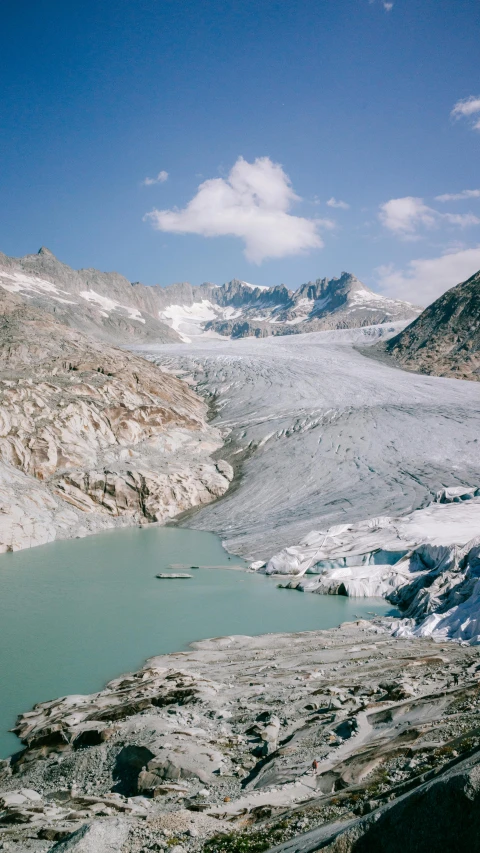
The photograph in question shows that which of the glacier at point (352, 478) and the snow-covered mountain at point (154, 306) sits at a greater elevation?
the snow-covered mountain at point (154, 306)

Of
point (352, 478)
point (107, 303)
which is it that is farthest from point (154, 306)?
point (352, 478)

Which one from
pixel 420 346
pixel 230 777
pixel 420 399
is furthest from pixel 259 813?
pixel 420 346

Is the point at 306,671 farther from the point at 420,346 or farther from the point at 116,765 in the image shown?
the point at 420,346

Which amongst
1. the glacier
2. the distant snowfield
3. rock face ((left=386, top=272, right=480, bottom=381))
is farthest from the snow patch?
the distant snowfield

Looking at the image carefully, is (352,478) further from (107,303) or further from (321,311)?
(321,311)

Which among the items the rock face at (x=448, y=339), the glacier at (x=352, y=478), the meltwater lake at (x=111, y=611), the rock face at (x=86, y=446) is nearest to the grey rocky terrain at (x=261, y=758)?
the meltwater lake at (x=111, y=611)

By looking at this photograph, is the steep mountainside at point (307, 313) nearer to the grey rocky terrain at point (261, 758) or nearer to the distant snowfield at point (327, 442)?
the distant snowfield at point (327, 442)
